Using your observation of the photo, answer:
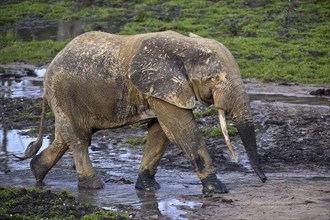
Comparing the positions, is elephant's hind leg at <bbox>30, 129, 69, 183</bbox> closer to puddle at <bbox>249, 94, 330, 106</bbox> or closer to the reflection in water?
the reflection in water

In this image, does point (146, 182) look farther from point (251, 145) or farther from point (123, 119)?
point (251, 145)

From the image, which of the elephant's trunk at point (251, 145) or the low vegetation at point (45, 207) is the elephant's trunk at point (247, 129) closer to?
the elephant's trunk at point (251, 145)

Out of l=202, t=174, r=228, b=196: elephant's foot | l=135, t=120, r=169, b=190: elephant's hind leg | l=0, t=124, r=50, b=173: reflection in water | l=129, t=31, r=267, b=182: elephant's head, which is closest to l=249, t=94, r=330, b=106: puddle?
l=0, t=124, r=50, b=173: reflection in water

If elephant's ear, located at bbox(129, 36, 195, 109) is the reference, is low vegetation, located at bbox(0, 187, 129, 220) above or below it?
below

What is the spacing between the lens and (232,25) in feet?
82.2

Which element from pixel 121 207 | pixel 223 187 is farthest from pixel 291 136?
pixel 121 207

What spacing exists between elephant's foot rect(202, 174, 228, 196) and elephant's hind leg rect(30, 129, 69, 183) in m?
2.22

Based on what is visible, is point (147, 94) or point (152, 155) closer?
point (147, 94)

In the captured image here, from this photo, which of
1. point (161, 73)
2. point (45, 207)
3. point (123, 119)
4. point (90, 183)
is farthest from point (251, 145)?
point (45, 207)

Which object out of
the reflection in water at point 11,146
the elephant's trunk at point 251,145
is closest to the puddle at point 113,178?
the reflection in water at point 11,146

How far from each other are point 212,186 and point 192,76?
55.4 inches

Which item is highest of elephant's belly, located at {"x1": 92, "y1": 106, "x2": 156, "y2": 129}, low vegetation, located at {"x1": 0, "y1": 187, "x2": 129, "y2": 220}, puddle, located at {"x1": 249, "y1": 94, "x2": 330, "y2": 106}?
elephant's belly, located at {"x1": 92, "y1": 106, "x2": 156, "y2": 129}

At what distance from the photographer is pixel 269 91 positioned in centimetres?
1948

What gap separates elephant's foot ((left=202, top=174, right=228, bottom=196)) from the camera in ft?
38.6
